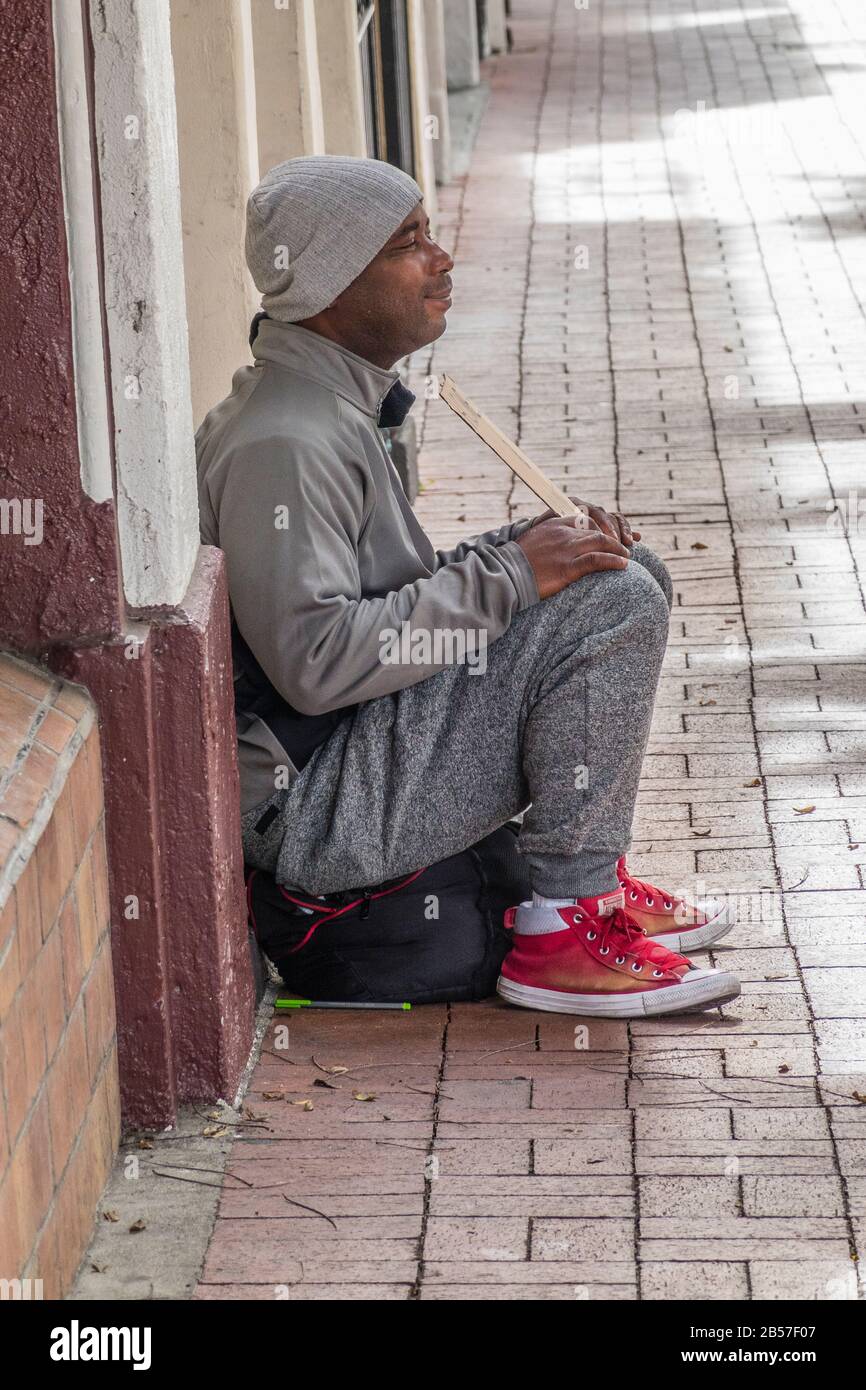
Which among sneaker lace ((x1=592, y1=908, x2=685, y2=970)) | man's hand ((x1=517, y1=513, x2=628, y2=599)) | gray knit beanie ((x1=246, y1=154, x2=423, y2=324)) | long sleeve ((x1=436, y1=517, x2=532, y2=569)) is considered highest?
gray knit beanie ((x1=246, y1=154, x2=423, y2=324))

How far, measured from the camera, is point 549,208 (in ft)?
37.2

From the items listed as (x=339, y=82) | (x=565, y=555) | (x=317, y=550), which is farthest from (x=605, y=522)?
(x=339, y=82)

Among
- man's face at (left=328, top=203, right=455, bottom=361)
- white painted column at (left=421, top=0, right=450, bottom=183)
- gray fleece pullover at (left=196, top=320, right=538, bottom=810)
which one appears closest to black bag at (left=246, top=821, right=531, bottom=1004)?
gray fleece pullover at (left=196, top=320, right=538, bottom=810)

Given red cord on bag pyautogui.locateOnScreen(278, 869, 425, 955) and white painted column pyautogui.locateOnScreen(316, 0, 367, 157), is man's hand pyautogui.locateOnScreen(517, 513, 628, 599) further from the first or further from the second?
white painted column pyautogui.locateOnScreen(316, 0, 367, 157)

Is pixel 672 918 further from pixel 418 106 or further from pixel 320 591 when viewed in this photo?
pixel 418 106

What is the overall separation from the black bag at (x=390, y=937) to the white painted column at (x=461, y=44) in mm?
11802

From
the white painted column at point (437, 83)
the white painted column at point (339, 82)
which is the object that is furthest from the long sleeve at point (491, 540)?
the white painted column at point (437, 83)

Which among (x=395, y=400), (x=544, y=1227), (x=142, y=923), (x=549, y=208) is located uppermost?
(x=395, y=400)

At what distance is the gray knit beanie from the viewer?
3477 millimetres

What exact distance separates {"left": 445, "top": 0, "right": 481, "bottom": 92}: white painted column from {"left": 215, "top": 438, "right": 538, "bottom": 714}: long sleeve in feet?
38.6

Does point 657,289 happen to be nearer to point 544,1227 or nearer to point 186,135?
point 186,135

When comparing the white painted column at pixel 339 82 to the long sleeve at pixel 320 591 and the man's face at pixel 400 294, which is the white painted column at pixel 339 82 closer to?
the man's face at pixel 400 294
